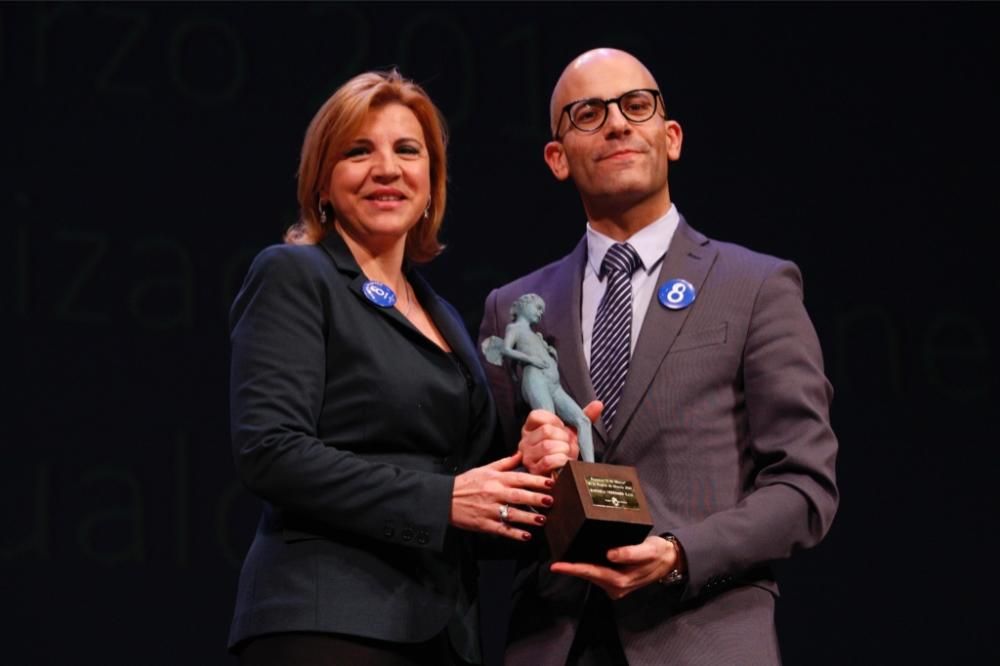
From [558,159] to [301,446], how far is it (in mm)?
1050

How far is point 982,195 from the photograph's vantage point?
4.83m

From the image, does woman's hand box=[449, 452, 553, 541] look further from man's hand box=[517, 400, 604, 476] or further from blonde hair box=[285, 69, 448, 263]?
blonde hair box=[285, 69, 448, 263]

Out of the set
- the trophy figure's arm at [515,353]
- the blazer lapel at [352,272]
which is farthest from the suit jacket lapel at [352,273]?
the trophy figure's arm at [515,353]

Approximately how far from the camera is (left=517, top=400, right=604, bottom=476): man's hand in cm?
242

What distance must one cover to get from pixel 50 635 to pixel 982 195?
374cm

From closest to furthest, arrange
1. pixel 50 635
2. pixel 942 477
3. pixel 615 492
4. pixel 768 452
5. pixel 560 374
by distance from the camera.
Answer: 1. pixel 615 492
2. pixel 768 452
3. pixel 560 374
4. pixel 50 635
5. pixel 942 477

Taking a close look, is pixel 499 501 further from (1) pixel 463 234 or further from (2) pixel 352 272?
(1) pixel 463 234

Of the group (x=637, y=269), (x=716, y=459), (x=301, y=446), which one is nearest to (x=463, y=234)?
(x=637, y=269)

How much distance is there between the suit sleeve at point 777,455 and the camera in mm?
2430

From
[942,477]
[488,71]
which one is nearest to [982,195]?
[942,477]

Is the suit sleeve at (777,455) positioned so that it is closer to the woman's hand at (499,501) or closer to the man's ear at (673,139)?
the woman's hand at (499,501)

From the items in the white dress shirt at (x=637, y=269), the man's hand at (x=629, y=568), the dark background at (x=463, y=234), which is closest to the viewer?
the man's hand at (x=629, y=568)

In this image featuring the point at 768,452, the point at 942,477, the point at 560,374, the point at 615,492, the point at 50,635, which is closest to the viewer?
the point at 615,492

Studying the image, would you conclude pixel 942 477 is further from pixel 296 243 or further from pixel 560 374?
pixel 296 243
